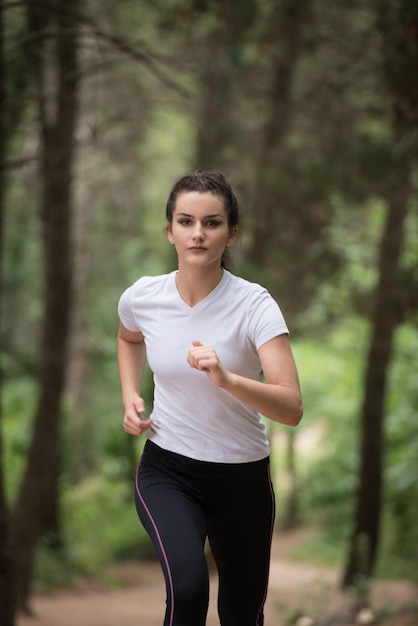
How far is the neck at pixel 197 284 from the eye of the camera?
3.76 m

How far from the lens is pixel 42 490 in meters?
14.3

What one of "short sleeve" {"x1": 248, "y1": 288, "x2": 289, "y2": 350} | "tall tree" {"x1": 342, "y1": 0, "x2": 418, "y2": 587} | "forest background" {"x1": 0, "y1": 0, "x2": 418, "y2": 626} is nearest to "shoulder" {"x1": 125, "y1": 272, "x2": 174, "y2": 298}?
"short sleeve" {"x1": 248, "y1": 288, "x2": 289, "y2": 350}

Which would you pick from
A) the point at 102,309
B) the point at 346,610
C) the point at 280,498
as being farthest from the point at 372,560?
the point at 280,498

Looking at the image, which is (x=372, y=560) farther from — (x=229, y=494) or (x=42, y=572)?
(x=229, y=494)

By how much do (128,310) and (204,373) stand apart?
60 centimetres

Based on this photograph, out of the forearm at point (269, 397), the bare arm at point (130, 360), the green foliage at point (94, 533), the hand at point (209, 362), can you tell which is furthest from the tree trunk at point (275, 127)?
the hand at point (209, 362)

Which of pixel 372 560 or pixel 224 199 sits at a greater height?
pixel 224 199

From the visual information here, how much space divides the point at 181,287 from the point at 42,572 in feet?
44.0

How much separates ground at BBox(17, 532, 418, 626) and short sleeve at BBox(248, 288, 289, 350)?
19.1 feet

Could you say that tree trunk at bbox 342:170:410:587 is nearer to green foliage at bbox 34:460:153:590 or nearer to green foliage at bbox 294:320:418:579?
green foliage at bbox 294:320:418:579

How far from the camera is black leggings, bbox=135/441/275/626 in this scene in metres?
3.49

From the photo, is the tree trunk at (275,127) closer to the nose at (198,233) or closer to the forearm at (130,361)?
the forearm at (130,361)

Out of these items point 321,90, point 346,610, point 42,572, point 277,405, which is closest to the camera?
point 277,405

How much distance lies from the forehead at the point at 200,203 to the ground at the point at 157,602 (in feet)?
19.9
